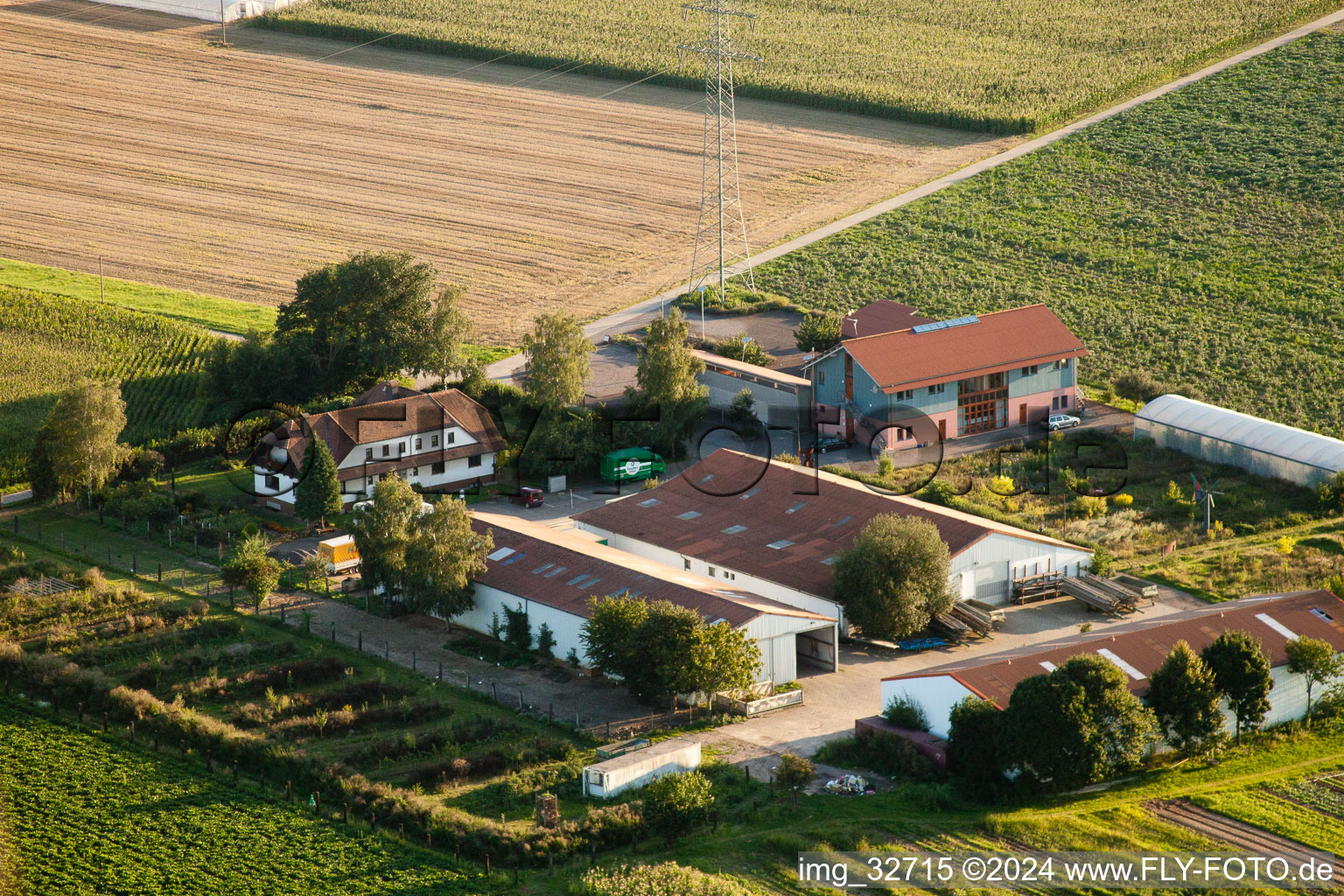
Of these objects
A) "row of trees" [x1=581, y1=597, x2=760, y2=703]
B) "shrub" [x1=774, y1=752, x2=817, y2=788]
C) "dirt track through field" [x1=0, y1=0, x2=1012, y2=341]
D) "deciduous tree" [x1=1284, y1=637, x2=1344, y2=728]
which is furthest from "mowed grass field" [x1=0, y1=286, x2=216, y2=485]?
"deciduous tree" [x1=1284, y1=637, x2=1344, y2=728]

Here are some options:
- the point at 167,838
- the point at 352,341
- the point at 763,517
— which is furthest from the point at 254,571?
the point at 352,341

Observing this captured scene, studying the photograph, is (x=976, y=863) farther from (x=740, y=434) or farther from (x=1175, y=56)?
(x=1175, y=56)

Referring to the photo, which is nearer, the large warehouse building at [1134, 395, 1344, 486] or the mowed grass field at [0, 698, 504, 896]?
the mowed grass field at [0, 698, 504, 896]

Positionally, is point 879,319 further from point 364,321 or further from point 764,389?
point 364,321

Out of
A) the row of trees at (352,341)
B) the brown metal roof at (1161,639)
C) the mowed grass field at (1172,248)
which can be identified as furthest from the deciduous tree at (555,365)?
the brown metal roof at (1161,639)

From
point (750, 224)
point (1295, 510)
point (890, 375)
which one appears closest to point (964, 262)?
point (750, 224)

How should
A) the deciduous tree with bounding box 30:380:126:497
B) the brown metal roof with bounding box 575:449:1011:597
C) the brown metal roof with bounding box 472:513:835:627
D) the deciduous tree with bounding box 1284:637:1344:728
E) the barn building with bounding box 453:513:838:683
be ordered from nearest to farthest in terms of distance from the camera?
1. the deciduous tree with bounding box 1284:637:1344:728
2. the barn building with bounding box 453:513:838:683
3. the brown metal roof with bounding box 472:513:835:627
4. the brown metal roof with bounding box 575:449:1011:597
5. the deciduous tree with bounding box 30:380:126:497

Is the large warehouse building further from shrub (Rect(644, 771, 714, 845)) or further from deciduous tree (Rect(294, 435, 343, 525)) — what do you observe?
shrub (Rect(644, 771, 714, 845))
